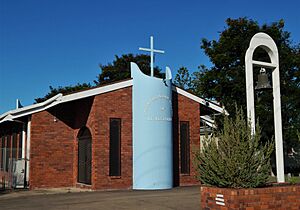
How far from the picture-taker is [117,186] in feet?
54.7

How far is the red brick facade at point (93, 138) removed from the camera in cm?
1658

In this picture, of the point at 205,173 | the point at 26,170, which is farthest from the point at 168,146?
the point at 205,173

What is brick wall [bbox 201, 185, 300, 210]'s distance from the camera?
7863mm

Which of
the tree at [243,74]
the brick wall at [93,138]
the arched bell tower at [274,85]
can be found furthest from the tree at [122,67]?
the arched bell tower at [274,85]

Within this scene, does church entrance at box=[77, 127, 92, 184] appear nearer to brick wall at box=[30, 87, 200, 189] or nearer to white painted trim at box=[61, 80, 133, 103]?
brick wall at box=[30, 87, 200, 189]

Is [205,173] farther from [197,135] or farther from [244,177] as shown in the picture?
[197,135]

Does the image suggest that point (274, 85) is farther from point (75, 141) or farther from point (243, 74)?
point (243, 74)

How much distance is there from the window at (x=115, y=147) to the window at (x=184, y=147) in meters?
3.25

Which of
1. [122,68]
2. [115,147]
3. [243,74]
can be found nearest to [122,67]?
[122,68]

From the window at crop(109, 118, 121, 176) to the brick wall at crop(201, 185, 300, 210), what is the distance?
838cm

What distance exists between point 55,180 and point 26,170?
1.38m

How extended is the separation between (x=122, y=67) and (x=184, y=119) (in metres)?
30.8

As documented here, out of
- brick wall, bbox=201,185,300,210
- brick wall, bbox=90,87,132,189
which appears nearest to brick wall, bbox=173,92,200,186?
brick wall, bbox=90,87,132,189

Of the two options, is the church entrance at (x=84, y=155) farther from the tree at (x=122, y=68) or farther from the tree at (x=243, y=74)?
the tree at (x=122, y=68)
